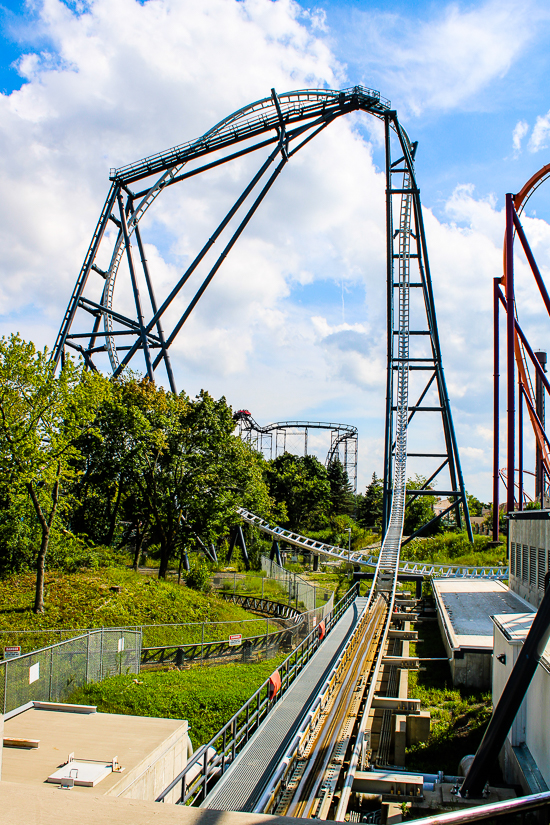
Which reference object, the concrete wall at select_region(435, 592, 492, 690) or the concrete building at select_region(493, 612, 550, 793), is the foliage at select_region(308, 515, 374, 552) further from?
the concrete building at select_region(493, 612, 550, 793)

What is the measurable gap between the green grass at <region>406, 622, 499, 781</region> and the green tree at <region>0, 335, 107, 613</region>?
10.2m

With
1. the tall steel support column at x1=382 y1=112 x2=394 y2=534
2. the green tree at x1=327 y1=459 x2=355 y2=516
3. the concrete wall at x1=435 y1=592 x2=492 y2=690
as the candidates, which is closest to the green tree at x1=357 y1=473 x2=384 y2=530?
the green tree at x1=327 y1=459 x2=355 y2=516

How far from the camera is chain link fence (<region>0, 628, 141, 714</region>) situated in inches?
370

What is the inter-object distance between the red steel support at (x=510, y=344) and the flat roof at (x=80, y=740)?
12.2 meters

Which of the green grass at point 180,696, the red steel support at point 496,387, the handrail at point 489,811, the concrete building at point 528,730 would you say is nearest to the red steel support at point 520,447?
the red steel support at point 496,387

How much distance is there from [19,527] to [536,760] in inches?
705

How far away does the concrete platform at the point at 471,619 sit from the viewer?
12.1 m

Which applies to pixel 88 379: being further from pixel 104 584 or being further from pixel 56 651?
pixel 56 651

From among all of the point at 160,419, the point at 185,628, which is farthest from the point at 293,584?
the point at 160,419

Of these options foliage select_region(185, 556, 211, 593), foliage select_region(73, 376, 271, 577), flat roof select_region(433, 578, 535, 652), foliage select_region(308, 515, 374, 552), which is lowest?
foliage select_region(308, 515, 374, 552)

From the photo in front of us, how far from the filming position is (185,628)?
1661 cm

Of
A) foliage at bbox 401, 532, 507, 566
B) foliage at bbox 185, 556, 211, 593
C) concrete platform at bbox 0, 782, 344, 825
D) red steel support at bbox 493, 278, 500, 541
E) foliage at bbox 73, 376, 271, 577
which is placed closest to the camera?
concrete platform at bbox 0, 782, 344, 825

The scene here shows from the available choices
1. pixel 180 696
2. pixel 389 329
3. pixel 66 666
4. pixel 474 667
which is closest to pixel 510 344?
pixel 474 667

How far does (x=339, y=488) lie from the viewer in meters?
70.8
